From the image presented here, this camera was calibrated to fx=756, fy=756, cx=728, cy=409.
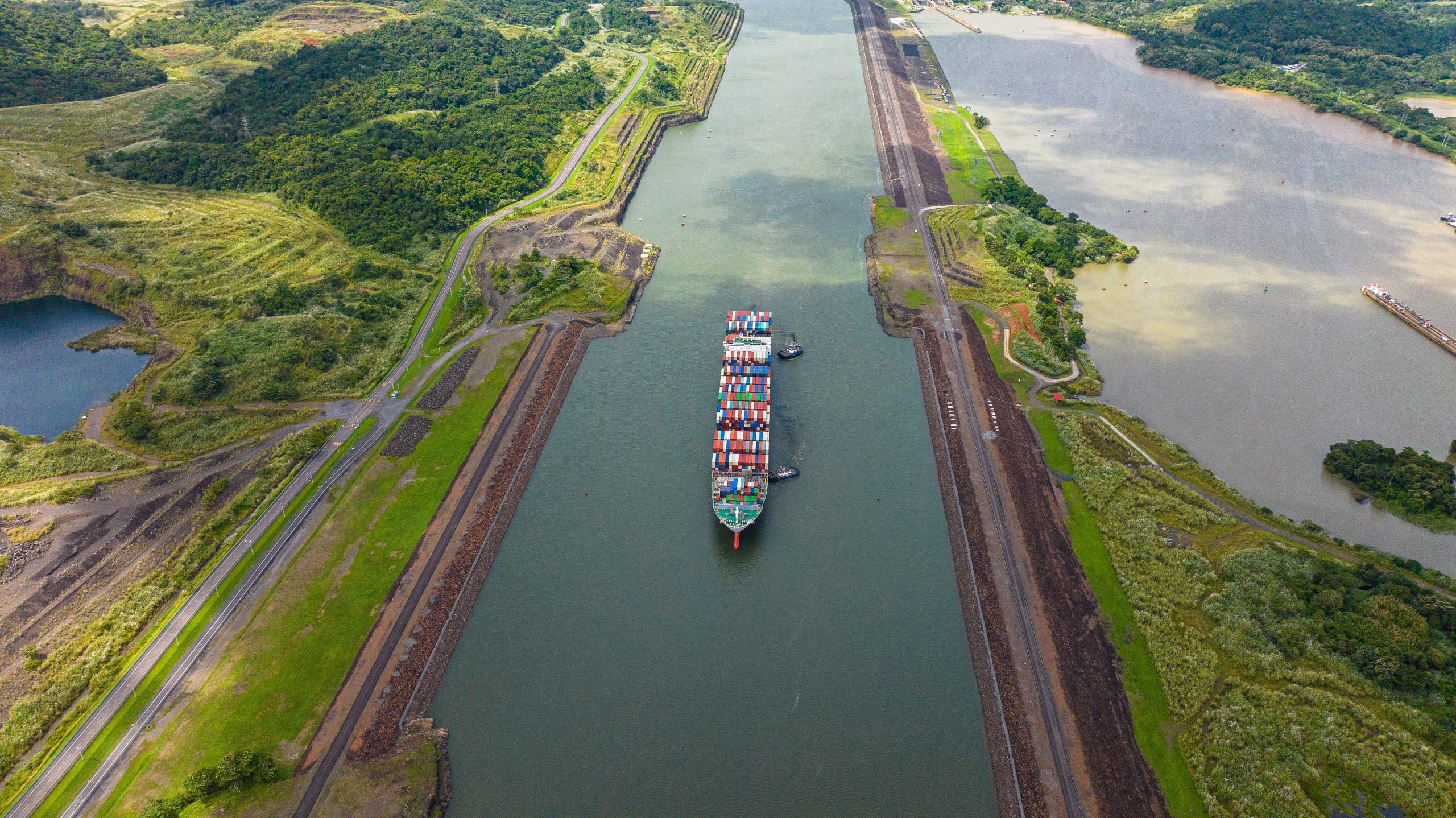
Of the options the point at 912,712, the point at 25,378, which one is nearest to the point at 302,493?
the point at 25,378

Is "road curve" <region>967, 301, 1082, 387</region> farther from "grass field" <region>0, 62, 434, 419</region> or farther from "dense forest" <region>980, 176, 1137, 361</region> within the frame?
"grass field" <region>0, 62, 434, 419</region>

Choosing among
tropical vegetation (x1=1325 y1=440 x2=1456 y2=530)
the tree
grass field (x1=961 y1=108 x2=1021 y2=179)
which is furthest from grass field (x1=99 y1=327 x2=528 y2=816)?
grass field (x1=961 y1=108 x2=1021 y2=179)

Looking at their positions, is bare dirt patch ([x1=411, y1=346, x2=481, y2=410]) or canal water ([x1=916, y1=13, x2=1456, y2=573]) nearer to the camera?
canal water ([x1=916, y1=13, x2=1456, y2=573])

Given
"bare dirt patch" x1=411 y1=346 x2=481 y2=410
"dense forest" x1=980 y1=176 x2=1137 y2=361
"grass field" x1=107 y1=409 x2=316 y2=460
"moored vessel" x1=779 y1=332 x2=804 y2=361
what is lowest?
"grass field" x1=107 y1=409 x2=316 y2=460

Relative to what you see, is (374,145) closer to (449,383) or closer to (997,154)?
(449,383)

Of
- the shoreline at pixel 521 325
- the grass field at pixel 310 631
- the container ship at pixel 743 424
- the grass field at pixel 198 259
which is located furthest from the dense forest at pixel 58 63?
the container ship at pixel 743 424

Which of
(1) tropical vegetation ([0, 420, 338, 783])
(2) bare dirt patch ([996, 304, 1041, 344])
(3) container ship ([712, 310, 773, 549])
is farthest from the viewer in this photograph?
(2) bare dirt patch ([996, 304, 1041, 344])

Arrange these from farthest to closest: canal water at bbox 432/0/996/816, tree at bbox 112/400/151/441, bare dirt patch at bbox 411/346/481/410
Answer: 1. bare dirt patch at bbox 411/346/481/410
2. tree at bbox 112/400/151/441
3. canal water at bbox 432/0/996/816

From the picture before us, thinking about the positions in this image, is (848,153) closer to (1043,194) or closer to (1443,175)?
(1043,194)
